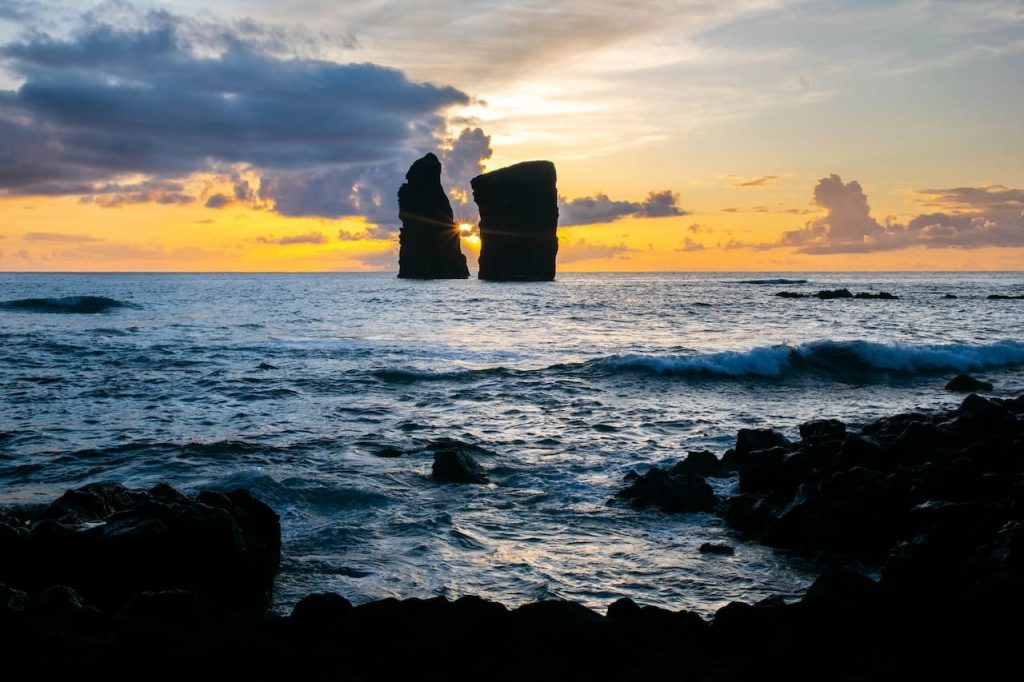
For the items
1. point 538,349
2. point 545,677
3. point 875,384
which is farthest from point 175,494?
point 538,349

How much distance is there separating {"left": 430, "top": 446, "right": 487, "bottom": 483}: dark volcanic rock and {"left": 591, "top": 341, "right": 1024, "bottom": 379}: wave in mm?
11685

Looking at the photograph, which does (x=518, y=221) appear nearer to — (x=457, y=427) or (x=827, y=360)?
(x=827, y=360)

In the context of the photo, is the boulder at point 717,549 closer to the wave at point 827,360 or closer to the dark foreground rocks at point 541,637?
the dark foreground rocks at point 541,637

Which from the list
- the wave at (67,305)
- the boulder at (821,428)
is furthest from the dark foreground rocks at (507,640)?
the wave at (67,305)

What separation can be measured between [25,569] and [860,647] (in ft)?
20.2

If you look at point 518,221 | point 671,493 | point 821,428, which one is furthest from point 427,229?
point 671,493

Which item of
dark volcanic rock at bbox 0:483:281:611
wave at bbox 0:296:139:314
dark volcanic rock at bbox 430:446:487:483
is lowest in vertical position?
dark volcanic rock at bbox 430:446:487:483

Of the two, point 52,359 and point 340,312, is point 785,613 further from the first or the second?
point 340,312

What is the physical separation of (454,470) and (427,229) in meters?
124

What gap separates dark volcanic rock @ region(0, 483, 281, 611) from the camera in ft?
19.4

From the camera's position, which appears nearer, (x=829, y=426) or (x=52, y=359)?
(x=829, y=426)

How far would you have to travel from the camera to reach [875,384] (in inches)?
824

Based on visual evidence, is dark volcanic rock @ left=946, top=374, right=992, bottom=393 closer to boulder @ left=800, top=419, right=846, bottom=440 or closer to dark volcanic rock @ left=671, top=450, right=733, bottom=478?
boulder @ left=800, top=419, right=846, bottom=440

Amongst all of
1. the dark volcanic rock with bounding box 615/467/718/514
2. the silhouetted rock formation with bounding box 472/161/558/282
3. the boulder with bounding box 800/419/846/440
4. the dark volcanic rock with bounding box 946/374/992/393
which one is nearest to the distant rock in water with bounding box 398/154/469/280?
the silhouetted rock formation with bounding box 472/161/558/282
